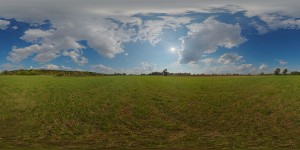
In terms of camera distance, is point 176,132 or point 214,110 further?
point 214,110

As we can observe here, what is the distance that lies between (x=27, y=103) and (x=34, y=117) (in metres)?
7.10

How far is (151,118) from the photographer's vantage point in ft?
108

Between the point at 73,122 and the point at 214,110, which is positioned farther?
the point at 214,110

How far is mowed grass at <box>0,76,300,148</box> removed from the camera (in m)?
25.3

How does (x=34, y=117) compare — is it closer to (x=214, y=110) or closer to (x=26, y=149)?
(x=26, y=149)

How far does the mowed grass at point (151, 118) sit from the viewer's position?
83.0 feet

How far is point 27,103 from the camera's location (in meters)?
39.7

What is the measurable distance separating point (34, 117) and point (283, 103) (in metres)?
24.2

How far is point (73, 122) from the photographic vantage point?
3133cm

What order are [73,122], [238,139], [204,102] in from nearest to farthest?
[238,139] → [73,122] → [204,102]

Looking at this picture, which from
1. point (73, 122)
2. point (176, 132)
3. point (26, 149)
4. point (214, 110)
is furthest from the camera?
point (214, 110)

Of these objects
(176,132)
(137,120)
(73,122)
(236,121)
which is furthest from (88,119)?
(236,121)

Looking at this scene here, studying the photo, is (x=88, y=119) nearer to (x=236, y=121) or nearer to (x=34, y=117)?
(x=34, y=117)

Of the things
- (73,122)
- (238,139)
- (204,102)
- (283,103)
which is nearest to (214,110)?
(204,102)
